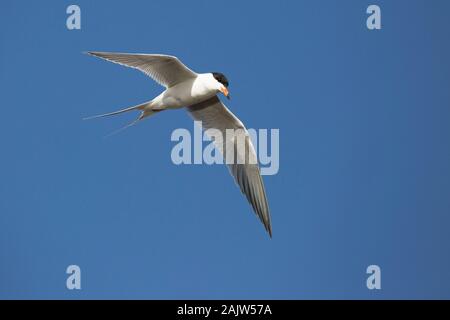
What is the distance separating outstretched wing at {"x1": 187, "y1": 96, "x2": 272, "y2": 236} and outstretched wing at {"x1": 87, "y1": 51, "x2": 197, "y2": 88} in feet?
2.27

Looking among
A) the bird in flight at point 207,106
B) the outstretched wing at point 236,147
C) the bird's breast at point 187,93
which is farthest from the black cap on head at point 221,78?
the outstretched wing at point 236,147

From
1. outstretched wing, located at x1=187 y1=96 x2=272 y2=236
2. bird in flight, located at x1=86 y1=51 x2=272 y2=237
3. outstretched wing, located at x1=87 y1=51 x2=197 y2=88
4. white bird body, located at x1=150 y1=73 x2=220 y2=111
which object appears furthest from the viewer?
outstretched wing, located at x1=187 y1=96 x2=272 y2=236

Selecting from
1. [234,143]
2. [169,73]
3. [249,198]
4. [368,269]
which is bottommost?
[368,269]

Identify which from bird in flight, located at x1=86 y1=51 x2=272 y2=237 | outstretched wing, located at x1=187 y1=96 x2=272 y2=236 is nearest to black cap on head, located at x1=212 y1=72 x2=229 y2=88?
bird in flight, located at x1=86 y1=51 x2=272 y2=237

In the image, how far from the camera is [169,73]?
9.55 meters

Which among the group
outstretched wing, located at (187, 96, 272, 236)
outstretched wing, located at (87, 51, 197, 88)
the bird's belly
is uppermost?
outstretched wing, located at (87, 51, 197, 88)

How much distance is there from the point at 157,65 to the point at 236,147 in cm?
152

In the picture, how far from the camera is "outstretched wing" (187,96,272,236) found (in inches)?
401

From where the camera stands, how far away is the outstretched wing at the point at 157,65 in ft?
30.2

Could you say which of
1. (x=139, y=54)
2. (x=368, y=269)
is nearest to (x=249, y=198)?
(x=139, y=54)

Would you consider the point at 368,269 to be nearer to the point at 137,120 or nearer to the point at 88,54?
the point at 137,120

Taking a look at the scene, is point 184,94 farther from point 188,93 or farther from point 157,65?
point 157,65

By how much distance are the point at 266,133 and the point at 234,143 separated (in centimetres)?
54

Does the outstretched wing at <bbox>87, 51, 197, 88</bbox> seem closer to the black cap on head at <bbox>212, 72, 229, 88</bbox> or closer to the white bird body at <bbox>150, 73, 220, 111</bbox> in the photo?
the white bird body at <bbox>150, 73, 220, 111</bbox>
